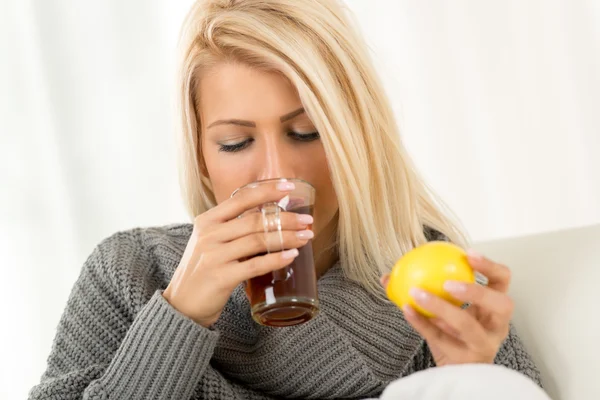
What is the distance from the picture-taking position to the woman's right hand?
1.28m

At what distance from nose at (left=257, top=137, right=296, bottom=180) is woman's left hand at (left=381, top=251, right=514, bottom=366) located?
0.41 metres

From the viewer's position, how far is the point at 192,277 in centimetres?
138

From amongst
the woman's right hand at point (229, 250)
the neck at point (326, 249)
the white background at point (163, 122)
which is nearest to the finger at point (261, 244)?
the woman's right hand at point (229, 250)

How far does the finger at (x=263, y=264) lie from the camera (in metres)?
1.26

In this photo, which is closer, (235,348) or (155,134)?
(235,348)

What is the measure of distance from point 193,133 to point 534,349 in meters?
0.79

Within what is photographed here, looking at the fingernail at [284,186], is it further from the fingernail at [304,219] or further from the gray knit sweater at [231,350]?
the gray knit sweater at [231,350]

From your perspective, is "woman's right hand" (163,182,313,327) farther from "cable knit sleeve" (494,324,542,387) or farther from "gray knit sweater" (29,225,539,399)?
"cable knit sleeve" (494,324,542,387)

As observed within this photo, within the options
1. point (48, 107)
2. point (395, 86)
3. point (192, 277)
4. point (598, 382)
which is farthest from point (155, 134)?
point (598, 382)

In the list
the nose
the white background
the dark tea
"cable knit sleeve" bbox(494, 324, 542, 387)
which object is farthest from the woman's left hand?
the white background

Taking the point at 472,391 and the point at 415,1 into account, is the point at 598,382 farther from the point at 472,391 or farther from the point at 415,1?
the point at 415,1

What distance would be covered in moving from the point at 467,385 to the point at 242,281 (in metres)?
0.48

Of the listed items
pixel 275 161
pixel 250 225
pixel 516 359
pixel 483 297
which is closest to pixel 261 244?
pixel 250 225

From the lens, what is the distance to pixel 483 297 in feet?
3.78
